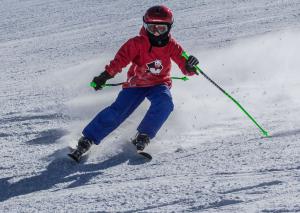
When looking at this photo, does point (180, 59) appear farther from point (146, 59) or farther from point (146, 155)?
point (146, 155)

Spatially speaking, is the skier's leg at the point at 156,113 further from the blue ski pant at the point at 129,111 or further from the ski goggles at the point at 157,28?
the ski goggles at the point at 157,28

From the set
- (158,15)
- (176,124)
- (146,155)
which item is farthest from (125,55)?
(146,155)

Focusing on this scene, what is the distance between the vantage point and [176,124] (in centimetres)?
561

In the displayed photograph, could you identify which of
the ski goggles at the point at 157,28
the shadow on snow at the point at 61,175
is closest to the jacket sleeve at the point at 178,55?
the ski goggles at the point at 157,28

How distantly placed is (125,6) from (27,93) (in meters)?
5.89

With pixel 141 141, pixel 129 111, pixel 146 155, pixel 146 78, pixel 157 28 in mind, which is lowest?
pixel 146 155

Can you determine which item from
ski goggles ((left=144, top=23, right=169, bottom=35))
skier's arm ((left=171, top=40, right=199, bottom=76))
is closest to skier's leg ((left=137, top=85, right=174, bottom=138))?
skier's arm ((left=171, top=40, right=199, bottom=76))

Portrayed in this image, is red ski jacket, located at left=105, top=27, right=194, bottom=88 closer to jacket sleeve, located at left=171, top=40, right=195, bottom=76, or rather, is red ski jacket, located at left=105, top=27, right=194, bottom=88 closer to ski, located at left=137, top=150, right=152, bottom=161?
jacket sleeve, located at left=171, top=40, right=195, bottom=76

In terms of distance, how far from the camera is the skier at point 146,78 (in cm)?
492

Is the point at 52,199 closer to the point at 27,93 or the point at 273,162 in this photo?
the point at 273,162

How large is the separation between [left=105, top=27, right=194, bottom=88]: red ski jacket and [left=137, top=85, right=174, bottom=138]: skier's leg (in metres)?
0.25

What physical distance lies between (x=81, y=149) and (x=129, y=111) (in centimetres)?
72

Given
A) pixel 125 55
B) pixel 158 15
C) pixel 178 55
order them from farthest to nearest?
1. pixel 178 55
2. pixel 125 55
3. pixel 158 15

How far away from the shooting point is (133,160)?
4688mm
